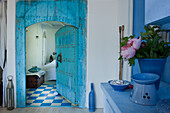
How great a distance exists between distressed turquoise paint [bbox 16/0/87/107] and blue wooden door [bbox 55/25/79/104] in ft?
0.56

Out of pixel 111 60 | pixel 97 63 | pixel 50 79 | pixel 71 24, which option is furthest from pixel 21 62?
pixel 50 79

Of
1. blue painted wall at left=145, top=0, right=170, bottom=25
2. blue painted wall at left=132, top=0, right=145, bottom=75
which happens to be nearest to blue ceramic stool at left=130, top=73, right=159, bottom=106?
blue painted wall at left=145, top=0, right=170, bottom=25

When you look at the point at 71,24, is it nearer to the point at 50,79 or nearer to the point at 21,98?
the point at 21,98

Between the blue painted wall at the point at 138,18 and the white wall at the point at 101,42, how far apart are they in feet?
3.10

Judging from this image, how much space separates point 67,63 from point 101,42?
1.14 metres

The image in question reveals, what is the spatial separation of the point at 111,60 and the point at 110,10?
1.21 metres

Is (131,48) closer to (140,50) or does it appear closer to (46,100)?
(140,50)

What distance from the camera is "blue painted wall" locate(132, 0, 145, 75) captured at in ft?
7.24

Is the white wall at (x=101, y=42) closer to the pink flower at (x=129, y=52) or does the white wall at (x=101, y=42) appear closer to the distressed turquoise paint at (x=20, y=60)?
the distressed turquoise paint at (x=20, y=60)

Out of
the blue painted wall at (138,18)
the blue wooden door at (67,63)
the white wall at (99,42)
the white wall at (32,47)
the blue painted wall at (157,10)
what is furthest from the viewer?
the white wall at (32,47)

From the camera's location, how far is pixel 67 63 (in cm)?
401

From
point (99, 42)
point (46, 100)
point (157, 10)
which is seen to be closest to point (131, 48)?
point (157, 10)

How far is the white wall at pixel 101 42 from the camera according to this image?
351 centimetres

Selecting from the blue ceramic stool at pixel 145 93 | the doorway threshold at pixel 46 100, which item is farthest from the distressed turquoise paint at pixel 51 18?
the blue ceramic stool at pixel 145 93
